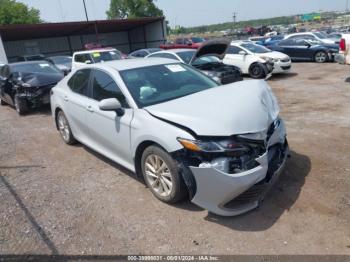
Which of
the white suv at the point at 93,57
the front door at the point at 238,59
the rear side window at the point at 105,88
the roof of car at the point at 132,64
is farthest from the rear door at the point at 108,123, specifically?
the front door at the point at 238,59

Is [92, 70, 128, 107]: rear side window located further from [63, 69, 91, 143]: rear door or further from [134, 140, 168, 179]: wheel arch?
[134, 140, 168, 179]: wheel arch

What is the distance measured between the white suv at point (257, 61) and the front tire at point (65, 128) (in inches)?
334

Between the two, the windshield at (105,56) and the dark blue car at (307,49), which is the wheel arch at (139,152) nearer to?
the windshield at (105,56)

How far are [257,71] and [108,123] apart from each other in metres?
9.26

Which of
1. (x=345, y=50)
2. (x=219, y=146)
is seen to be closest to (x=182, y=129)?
(x=219, y=146)

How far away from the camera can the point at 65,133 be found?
19.0 feet

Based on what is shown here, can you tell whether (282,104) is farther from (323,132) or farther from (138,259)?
(138,259)

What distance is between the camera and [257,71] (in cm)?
1208

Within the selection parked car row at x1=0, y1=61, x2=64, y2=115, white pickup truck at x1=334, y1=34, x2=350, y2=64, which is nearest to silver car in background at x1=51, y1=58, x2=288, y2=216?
parked car row at x1=0, y1=61, x2=64, y2=115

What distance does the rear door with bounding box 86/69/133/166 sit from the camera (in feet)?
12.6

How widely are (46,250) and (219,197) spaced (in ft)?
5.78

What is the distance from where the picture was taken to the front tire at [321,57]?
15.4 m

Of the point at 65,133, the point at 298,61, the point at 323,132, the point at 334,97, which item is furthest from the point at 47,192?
the point at 298,61

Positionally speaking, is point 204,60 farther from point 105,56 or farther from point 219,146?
point 219,146
